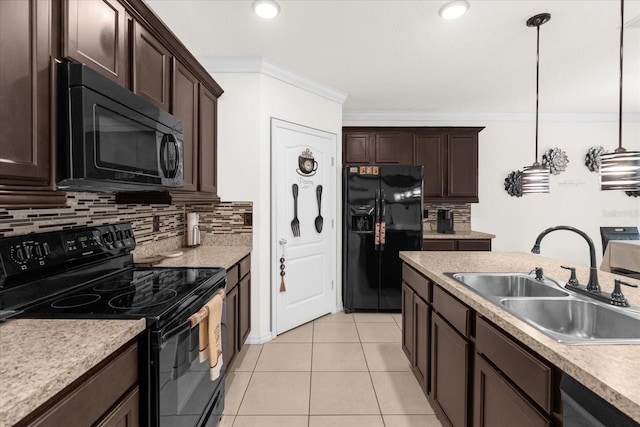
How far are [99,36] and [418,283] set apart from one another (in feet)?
7.07

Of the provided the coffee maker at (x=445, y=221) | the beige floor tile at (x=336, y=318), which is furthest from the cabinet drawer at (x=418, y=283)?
the coffee maker at (x=445, y=221)

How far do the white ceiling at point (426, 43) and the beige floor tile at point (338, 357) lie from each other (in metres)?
2.56

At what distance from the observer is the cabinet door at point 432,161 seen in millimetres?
4348

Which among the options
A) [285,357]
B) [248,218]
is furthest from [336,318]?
[248,218]

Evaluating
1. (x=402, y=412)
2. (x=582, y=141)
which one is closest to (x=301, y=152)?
(x=402, y=412)

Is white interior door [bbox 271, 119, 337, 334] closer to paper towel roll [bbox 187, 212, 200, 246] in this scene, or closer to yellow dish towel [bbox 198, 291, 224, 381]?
paper towel roll [bbox 187, 212, 200, 246]

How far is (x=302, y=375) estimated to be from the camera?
2.44 m

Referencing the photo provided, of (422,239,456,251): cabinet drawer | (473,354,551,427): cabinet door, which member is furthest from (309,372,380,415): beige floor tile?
(422,239,456,251): cabinet drawer

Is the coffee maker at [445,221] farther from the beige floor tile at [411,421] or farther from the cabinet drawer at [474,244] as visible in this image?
the beige floor tile at [411,421]

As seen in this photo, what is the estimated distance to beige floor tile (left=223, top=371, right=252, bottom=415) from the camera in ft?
6.79

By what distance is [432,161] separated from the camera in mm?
4355

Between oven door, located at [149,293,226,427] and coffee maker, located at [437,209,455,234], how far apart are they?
3424 mm

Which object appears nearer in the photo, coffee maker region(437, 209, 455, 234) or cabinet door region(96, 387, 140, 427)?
cabinet door region(96, 387, 140, 427)

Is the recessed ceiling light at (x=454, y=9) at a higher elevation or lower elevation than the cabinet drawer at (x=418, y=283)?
higher
